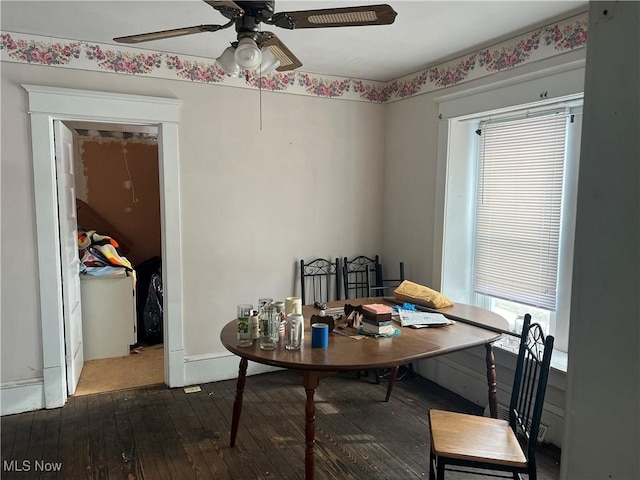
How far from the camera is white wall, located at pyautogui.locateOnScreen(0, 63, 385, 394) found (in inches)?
115

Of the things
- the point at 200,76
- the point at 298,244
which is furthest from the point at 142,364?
the point at 200,76

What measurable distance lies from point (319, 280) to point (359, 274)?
40 cm

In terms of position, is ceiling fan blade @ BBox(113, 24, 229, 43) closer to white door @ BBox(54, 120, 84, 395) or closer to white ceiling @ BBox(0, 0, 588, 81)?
white ceiling @ BBox(0, 0, 588, 81)

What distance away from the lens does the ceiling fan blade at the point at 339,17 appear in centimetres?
152

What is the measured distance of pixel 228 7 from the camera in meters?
1.63

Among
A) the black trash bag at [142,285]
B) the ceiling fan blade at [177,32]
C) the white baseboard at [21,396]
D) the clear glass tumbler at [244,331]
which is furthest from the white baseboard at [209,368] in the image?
the ceiling fan blade at [177,32]

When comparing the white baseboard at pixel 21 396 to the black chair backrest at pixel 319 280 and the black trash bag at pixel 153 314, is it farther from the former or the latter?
the black chair backrest at pixel 319 280

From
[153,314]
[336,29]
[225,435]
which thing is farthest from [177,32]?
[153,314]

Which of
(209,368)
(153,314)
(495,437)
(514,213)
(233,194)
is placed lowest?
(209,368)

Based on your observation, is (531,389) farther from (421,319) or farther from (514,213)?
(514,213)

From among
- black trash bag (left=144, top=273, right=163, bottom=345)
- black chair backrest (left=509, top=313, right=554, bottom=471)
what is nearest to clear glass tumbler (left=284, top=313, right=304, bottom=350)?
black chair backrest (left=509, top=313, right=554, bottom=471)

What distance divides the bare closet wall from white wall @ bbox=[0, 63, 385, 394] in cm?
197

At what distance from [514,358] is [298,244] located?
1.85m

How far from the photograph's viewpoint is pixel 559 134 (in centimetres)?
272
